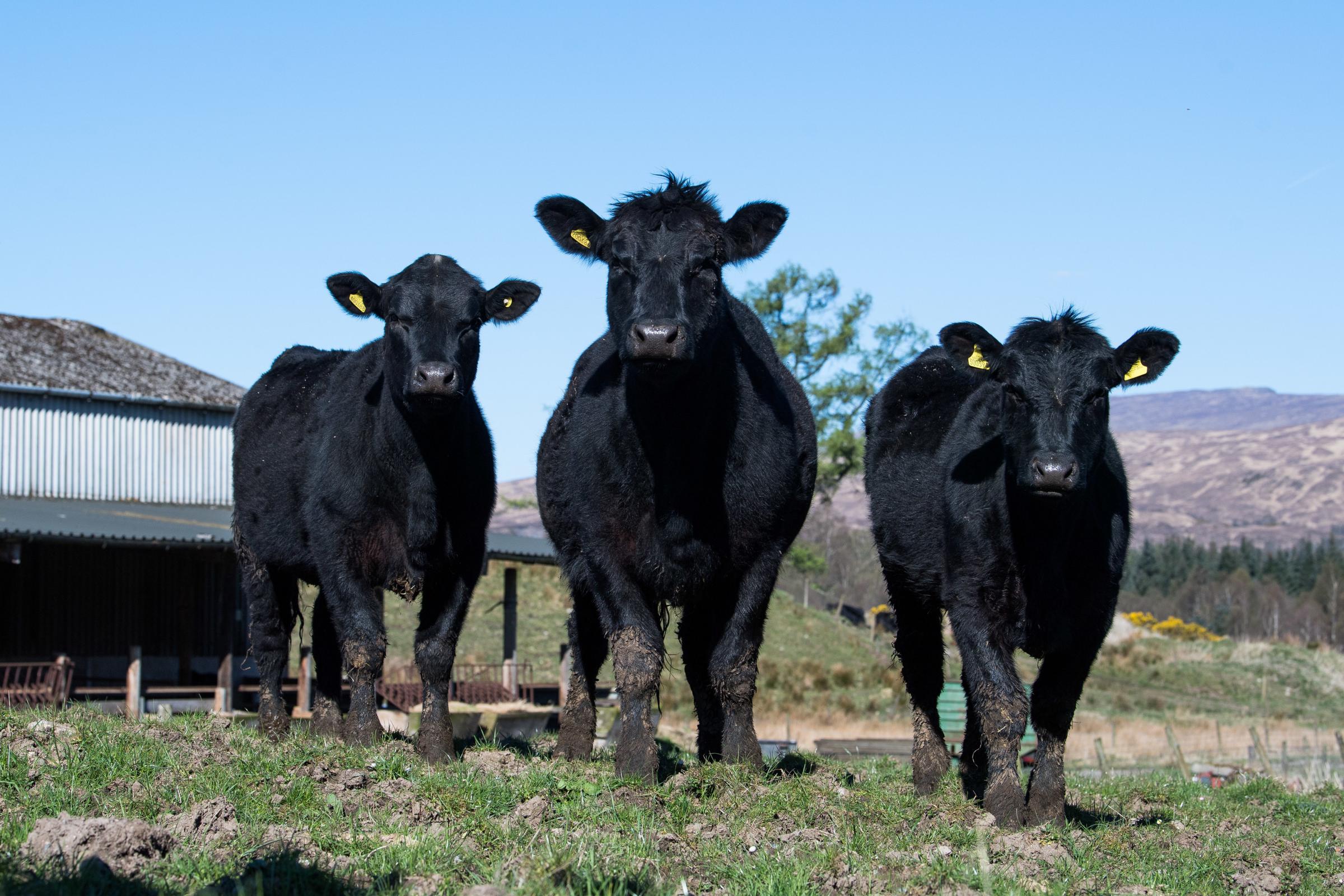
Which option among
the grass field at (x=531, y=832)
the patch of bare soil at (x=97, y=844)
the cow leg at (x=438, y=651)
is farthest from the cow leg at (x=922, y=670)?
the patch of bare soil at (x=97, y=844)

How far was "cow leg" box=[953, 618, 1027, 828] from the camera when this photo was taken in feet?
24.3

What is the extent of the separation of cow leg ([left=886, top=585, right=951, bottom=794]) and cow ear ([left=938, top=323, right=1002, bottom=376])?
5.53ft

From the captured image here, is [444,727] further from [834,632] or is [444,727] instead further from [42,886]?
[834,632]

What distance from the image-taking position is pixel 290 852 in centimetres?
517

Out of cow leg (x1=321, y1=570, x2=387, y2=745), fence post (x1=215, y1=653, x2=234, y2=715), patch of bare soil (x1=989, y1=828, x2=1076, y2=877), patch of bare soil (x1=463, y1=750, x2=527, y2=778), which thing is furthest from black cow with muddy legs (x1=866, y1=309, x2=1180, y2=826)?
fence post (x1=215, y1=653, x2=234, y2=715)

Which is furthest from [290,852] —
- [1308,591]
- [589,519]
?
[1308,591]

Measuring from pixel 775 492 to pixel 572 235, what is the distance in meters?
1.95

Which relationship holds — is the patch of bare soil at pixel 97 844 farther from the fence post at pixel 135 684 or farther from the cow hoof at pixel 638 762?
the fence post at pixel 135 684

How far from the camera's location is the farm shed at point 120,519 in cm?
2478

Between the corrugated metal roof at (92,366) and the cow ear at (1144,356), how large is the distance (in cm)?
2711

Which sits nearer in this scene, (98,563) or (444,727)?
(444,727)

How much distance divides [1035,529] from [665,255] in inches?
98.7

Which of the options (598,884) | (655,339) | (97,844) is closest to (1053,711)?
(655,339)

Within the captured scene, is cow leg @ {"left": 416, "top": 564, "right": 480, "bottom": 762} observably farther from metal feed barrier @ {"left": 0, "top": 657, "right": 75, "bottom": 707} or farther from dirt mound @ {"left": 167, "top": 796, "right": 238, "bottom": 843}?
metal feed barrier @ {"left": 0, "top": 657, "right": 75, "bottom": 707}
